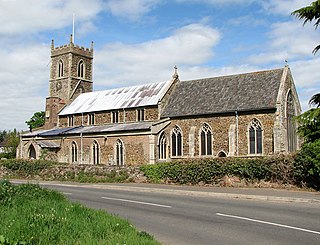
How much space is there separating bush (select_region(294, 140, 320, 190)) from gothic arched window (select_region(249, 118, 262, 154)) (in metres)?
11.8

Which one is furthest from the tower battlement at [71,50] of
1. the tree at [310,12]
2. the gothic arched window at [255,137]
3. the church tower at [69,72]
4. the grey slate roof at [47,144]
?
the tree at [310,12]

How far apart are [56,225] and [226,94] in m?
28.9

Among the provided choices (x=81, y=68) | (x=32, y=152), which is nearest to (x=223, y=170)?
(x=32, y=152)

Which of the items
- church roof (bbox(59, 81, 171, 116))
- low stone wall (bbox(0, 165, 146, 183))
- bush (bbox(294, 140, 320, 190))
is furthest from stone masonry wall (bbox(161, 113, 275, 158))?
bush (bbox(294, 140, 320, 190))

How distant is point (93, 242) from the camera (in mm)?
6645

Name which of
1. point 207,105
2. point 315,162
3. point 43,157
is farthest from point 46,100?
point 315,162

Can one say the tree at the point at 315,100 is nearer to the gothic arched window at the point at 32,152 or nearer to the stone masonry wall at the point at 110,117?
the stone masonry wall at the point at 110,117

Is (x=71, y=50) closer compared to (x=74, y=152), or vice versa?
(x=74, y=152)

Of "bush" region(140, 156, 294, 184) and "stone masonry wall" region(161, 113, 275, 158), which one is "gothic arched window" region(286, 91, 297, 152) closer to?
"stone masonry wall" region(161, 113, 275, 158)

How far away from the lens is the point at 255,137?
1232 inches

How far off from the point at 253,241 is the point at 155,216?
4283 millimetres

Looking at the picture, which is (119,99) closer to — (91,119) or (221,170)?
(91,119)

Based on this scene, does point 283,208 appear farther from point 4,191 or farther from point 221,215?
point 4,191

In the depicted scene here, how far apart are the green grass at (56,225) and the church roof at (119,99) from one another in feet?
94.7
